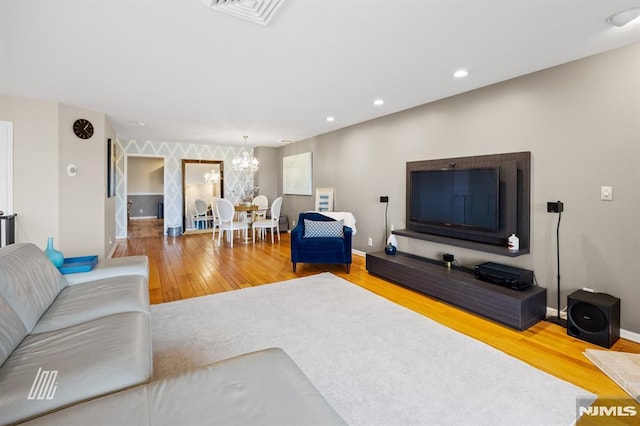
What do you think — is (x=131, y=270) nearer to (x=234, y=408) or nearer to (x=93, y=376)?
(x=93, y=376)

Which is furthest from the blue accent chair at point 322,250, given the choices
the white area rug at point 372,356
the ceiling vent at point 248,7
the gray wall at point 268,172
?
the gray wall at point 268,172

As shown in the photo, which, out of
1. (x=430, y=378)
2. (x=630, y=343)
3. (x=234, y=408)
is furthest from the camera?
(x=630, y=343)

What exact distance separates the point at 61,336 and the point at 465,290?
3.31 m

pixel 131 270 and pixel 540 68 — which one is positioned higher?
pixel 540 68

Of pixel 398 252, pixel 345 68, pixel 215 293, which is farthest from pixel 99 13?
pixel 398 252

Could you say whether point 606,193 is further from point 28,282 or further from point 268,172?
point 268,172

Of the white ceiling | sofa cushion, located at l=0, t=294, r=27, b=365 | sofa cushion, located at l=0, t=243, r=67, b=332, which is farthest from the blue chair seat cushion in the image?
sofa cushion, located at l=0, t=294, r=27, b=365

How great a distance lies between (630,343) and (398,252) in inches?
100

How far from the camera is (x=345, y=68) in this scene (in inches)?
118

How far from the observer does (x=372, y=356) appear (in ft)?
7.39

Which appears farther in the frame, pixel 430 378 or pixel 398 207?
pixel 398 207

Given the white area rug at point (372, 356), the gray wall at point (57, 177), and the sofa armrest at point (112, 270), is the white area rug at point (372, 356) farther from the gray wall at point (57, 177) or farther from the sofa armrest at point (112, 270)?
the gray wall at point (57, 177)

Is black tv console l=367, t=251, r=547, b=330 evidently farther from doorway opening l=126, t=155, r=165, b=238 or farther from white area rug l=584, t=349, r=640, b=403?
doorway opening l=126, t=155, r=165, b=238

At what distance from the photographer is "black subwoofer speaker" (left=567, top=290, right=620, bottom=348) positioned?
2.38 metres
